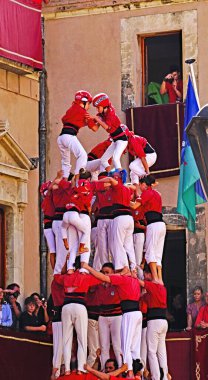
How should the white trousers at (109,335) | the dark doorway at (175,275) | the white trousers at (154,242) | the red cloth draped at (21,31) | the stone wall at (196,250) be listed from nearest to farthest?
the white trousers at (109,335) → the white trousers at (154,242) → the dark doorway at (175,275) → the red cloth draped at (21,31) → the stone wall at (196,250)

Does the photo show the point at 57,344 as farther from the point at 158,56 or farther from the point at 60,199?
the point at 158,56

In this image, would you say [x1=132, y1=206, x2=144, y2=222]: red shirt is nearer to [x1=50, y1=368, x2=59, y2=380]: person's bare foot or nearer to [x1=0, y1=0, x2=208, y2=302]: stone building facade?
[x1=50, y1=368, x2=59, y2=380]: person's bare foot

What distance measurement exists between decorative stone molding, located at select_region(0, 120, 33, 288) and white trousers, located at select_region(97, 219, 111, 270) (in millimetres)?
3731

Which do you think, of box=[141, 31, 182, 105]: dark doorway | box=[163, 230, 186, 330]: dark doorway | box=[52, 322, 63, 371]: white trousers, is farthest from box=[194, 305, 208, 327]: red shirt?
box=[141, 31, 182, 105]: dark doorway

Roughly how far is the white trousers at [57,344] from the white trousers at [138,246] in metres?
1.91

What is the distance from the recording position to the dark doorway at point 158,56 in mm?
30344

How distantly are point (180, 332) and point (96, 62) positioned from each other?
6388 millimetres

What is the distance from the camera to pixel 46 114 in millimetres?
30875

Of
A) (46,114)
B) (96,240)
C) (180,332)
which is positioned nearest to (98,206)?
(96,240)

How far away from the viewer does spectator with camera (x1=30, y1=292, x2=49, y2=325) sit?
26.8 meters

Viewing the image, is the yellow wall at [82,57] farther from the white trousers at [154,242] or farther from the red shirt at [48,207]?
the red shirt at [48,207]

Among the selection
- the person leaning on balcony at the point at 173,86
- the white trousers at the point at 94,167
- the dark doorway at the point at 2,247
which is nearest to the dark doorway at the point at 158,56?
the person leaning on balcony at the point at 173,86

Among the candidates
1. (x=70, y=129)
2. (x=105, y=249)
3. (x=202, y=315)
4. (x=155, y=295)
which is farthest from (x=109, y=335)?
(x=70, y=129)

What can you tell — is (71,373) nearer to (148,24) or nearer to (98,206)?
(98,206)
